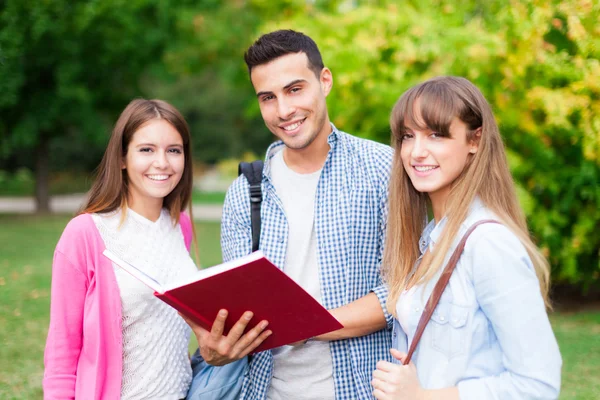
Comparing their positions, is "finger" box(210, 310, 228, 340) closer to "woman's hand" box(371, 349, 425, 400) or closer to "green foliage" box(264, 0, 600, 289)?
"woman's hand" box(371, 349, 425, 400)

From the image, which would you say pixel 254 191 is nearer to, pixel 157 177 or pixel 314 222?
pixel 314 222

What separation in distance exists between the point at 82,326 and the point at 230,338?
2.11ft

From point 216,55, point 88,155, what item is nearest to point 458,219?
point 216,55

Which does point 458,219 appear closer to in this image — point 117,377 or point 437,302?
point 437,302

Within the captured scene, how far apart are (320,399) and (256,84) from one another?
55.5 inches

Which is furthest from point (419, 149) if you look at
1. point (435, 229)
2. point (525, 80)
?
point (525, 80)

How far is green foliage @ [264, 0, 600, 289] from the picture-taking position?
21.5 ft

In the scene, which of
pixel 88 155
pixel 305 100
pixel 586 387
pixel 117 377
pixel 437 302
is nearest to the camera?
pixel 437 302

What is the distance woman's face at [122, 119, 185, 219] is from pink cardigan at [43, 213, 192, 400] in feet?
1.28

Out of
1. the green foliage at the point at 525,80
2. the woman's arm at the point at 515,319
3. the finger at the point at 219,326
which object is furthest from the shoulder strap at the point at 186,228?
the green foliage at the point at 525,80

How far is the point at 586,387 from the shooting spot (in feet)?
16.9

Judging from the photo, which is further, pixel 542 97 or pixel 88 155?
pixel 88 155

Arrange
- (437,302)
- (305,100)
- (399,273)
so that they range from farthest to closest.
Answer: (305,100) → (399,273) → (437,302)

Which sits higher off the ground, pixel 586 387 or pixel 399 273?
pixel 399 273
